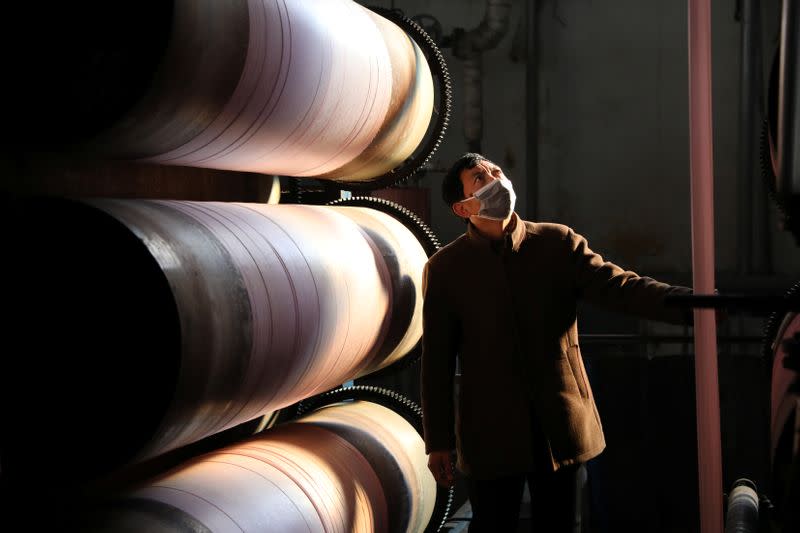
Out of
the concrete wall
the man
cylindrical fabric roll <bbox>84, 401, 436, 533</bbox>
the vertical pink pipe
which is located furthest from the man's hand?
the concrete wall

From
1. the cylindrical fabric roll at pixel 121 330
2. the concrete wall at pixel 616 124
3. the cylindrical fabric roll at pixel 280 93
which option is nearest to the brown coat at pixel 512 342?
the cylindrical fabric roll at pixel 280 93

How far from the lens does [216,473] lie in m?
1.67

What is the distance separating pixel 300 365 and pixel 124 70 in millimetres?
659

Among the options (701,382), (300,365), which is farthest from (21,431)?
(701,382)

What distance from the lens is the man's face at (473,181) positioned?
209 cm

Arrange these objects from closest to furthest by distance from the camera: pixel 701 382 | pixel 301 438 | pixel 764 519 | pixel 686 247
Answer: pixel 701 382, pixel 764 519, pixel 301 438, pixel 686 247

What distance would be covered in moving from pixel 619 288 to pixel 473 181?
0.42 metres

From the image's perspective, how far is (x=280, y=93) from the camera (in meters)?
1.67

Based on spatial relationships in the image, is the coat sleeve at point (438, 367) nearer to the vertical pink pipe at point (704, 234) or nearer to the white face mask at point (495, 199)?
the white face mask at point (495, 199)

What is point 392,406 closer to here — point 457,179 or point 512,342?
point 512,342

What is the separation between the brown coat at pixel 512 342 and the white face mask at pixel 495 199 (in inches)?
2.6

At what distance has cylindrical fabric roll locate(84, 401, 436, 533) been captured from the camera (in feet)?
4.83

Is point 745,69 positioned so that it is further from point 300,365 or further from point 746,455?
point 300,365

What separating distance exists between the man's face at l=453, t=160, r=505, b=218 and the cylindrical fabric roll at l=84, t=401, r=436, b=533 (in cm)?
63
